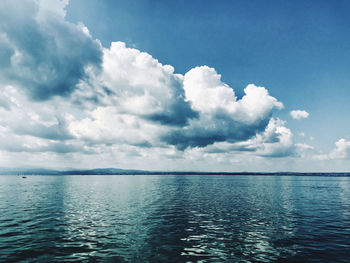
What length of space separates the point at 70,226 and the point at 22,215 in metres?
16.2

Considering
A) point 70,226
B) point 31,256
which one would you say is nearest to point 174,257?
point 31,256

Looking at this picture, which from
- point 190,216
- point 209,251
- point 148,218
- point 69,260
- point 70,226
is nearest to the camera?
point 69,260

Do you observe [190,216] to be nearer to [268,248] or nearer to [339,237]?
[268,248]

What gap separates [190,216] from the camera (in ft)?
136

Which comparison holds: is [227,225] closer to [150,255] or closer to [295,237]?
[295,237]

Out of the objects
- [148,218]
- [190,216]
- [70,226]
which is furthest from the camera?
[190,216]

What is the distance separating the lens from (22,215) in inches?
1650

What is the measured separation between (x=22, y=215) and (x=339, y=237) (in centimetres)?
5370

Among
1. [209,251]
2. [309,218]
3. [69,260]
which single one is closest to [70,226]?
[69,260]

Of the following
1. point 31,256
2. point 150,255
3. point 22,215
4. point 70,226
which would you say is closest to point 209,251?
point 150,255

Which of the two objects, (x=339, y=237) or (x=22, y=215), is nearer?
(x=339, y=237)

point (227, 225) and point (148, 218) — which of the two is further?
point (148, 218)

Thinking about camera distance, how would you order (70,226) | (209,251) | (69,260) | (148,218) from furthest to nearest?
(148,218) < (70,226) < (209,251) < (69,260)

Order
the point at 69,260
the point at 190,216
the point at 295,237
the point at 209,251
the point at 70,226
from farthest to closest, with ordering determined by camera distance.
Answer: the point at 190,216, the point at 70,226, the point at 295,237, the point at 209,251, the point at 69,260
